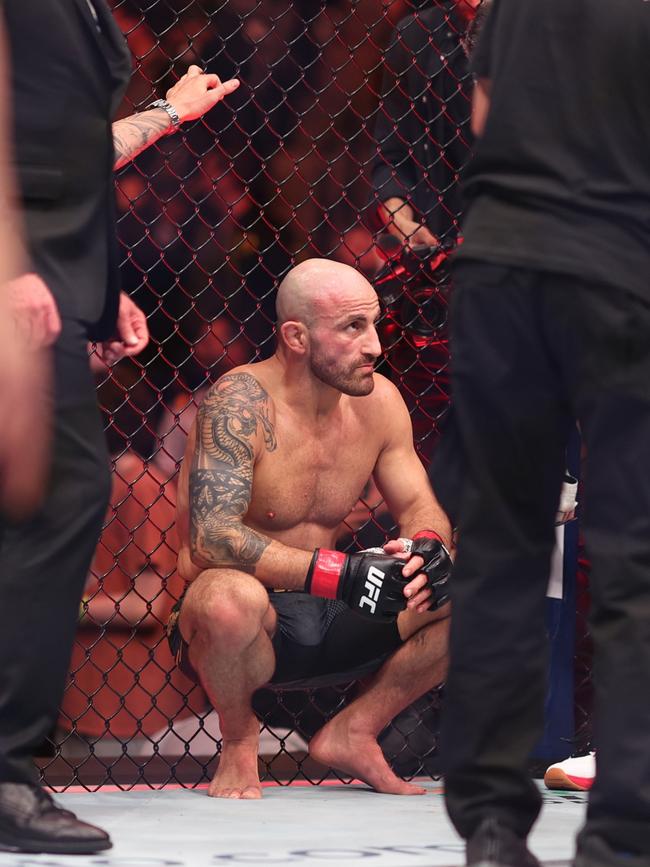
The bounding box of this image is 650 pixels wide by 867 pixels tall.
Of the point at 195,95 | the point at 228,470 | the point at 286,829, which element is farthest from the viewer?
the point at 228,470

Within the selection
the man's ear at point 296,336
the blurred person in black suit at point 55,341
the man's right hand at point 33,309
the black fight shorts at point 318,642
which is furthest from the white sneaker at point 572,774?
the man's right hand at point 33,309

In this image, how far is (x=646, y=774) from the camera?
136cm

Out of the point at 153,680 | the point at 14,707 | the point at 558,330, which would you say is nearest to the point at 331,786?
the point at 153,680

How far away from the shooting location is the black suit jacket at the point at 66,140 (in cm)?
176

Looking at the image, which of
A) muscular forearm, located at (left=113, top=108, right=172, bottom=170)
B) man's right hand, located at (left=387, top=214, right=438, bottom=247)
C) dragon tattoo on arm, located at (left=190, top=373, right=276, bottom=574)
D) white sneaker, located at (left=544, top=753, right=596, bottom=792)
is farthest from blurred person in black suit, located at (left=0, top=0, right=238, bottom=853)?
man's right hand, located at (left=387, top=214, right=438, bottom=247)

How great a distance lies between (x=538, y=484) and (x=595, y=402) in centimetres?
11

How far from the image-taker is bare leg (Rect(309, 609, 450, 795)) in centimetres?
267

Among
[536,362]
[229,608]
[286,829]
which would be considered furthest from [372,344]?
[536,362]

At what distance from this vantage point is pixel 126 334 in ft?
6.43

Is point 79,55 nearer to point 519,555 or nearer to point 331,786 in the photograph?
point 519,555

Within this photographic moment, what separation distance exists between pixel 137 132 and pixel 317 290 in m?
0.68

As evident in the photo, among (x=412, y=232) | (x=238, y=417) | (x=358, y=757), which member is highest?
(x=412, y=232)

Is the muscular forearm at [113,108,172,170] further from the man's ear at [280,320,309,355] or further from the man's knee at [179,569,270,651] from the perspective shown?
the man's knee at [179,569,270,651]

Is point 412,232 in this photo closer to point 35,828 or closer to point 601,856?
point 35,828
